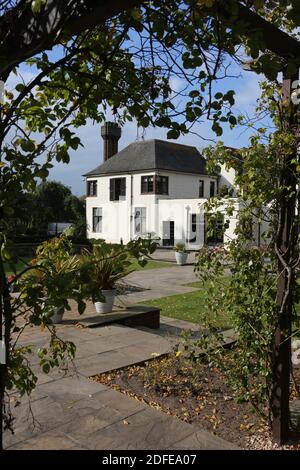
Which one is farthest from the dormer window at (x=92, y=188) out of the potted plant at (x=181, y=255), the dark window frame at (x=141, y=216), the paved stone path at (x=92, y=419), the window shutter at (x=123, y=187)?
the paved stone path at (x=92, y=419)

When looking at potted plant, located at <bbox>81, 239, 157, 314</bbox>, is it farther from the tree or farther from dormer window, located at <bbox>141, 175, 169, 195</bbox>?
dormer window, located at <bbox>141, 175, 169, 195</bbox>

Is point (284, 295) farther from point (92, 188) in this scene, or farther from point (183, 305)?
point (92, 188)

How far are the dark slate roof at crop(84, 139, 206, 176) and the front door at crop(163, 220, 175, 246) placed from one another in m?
4.73

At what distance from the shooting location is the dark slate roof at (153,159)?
3634 cm

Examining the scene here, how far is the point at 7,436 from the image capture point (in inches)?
125

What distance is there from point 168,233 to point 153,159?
671 cm

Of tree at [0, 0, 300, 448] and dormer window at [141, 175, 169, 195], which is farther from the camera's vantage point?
dormer window at [141, 175, 169, 195]

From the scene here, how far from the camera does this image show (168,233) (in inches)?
1344

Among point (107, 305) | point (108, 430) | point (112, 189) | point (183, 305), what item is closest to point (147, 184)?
point (112, 189)

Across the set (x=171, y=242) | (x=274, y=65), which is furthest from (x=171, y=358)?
(x=171, y=242)

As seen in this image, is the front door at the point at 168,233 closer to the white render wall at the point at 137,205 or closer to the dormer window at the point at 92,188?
the white render wall at the point at 137,205

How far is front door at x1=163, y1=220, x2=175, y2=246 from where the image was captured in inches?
1330

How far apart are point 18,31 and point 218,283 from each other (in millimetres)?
2985

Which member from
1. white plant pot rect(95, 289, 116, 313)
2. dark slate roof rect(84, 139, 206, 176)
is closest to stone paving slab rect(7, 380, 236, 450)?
white plant pot rect(95, 289, 116, 313)
